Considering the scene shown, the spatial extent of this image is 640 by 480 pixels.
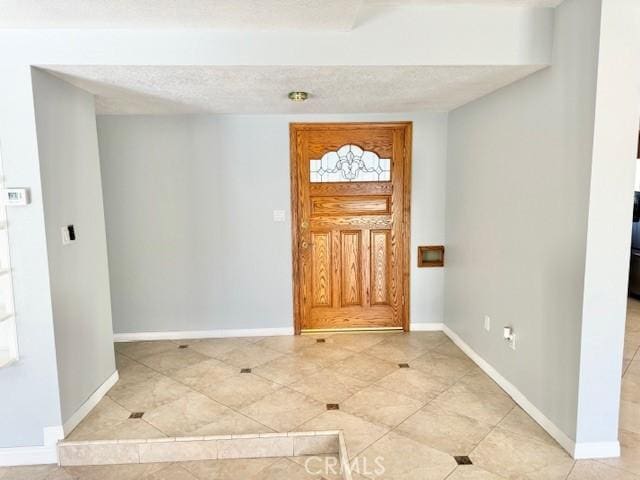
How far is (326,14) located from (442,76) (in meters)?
0.88

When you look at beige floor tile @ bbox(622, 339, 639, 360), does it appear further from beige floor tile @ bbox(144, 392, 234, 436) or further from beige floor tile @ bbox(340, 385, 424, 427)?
beige floor tile @ bbox(144, 392, 234, 436)

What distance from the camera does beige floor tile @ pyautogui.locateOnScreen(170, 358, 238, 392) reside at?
3107 millimetres

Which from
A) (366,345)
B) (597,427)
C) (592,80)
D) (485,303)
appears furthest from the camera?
(366,345)

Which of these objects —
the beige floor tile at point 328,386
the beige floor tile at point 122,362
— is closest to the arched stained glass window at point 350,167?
the beige floor tile at point 328,386

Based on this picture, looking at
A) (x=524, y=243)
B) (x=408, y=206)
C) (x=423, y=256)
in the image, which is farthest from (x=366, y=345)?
(x=524, y=243)

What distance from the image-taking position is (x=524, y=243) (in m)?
2.67

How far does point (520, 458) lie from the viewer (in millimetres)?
2227

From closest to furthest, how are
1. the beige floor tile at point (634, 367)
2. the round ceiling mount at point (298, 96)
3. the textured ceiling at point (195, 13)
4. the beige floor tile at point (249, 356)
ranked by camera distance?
1. the textured ceiling at point (195, 13)
2. the round ceiling mount at point (298, 96)
3. the beige floor tile at point (634, 367)
4. the beige floor tile at point (249, 356)

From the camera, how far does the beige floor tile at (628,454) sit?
85.7 inches

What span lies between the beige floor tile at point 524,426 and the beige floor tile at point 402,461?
517 mm

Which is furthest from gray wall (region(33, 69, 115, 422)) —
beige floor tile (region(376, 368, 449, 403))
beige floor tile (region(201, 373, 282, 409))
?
beige floor tile (region(376, 368, 449, 403))

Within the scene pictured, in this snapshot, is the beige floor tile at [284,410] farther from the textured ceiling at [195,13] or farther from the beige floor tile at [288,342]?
the textured ceiling at [195,13]

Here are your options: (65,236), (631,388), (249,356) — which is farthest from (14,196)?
(631,388)

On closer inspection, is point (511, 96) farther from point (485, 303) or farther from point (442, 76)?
point (485, 303)
